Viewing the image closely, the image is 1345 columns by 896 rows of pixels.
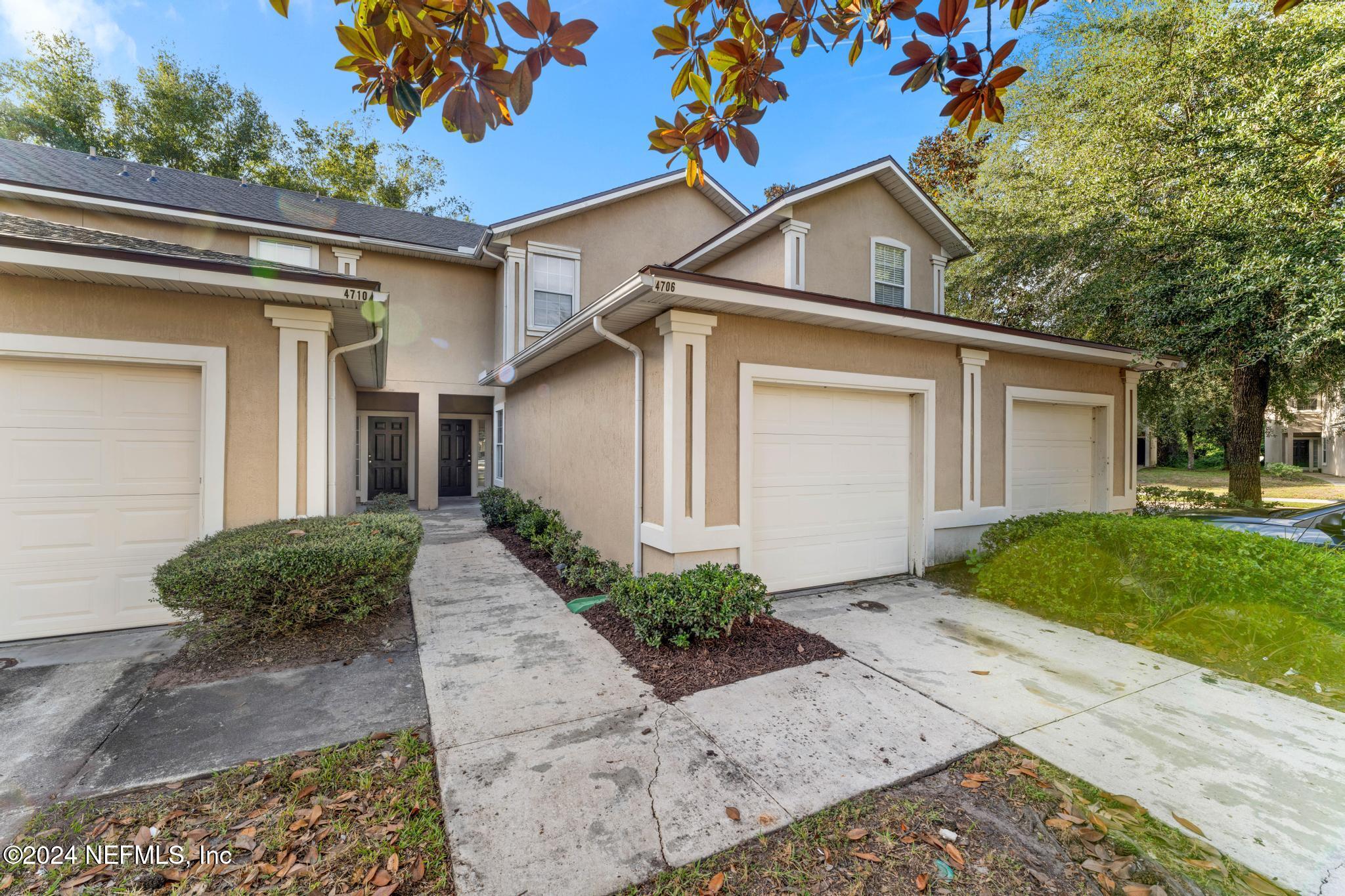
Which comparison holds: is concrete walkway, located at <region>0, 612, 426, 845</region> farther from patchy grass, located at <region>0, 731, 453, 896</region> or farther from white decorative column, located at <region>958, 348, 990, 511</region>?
white decorative column, located at <region>958, 348, 990, 511</region>

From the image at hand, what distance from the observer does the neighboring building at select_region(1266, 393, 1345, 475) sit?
24047mm

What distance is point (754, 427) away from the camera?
17.3ft

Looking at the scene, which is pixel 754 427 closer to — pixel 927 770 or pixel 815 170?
pixel 927 770

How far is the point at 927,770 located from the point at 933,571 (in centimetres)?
421

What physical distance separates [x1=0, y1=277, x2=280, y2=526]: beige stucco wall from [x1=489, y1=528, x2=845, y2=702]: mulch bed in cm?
326

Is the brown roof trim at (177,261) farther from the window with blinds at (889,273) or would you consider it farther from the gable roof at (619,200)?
the window with blinds at (889,273)

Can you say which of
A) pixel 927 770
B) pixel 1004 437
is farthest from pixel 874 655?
pixel 1004 437

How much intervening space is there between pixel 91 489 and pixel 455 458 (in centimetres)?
979

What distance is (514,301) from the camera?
10.7m

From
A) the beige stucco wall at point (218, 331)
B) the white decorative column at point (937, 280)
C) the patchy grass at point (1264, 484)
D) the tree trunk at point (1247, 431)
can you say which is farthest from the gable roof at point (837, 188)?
the patchy grass at point (1264, 484)

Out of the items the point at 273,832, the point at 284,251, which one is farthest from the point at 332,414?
the point at 284,251

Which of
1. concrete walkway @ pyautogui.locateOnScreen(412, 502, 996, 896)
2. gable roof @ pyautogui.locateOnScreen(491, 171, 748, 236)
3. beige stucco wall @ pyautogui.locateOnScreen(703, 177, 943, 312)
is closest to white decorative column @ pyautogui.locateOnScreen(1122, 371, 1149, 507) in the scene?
beige stucco wall @ pyautogui.locateOnScreen(703, 177, 943, 312)

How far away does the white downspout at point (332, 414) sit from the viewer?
17.1 feet

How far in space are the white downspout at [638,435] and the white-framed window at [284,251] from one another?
29.0 ft
